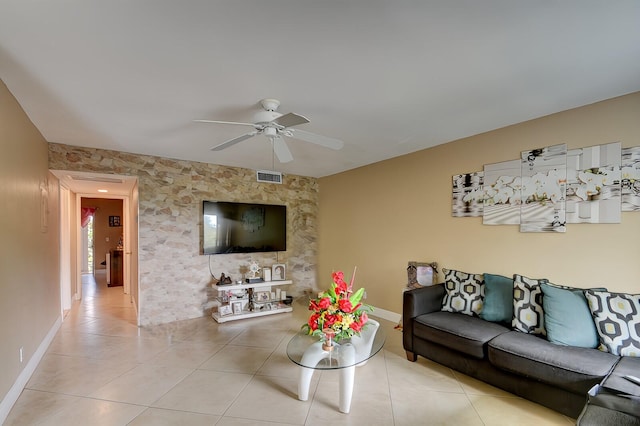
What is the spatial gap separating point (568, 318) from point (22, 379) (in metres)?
4.66

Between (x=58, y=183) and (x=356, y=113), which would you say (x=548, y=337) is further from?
(x=58, y=183)

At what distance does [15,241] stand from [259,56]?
8.39 feet

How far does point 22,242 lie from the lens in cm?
267

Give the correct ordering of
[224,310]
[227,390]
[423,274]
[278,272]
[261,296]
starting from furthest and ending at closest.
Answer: [278,272] < [261,296] < [224,310] < [423,274] < [227,390]

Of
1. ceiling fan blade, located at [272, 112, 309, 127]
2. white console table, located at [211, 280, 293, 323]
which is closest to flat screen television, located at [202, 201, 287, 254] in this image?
white console table, located at [211, 280, 293, 323]

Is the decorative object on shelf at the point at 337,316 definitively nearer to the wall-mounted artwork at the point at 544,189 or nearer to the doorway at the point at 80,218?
the wall-mounted artwork at the point at 544,189

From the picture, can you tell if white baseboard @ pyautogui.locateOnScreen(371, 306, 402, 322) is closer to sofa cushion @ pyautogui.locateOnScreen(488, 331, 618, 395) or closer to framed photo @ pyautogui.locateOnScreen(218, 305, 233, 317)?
sofa cushion @ pyautogui.locateOnScreen(488, 331, 618, 395)

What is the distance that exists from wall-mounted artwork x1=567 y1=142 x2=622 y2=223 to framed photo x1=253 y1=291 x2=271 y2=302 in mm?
4154

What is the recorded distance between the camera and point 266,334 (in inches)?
157

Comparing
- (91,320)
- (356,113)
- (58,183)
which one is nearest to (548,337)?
(356,113)

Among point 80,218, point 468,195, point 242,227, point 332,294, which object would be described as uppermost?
point 468,195

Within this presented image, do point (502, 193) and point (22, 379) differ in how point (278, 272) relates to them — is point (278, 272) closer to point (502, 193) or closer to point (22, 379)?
point (22, 379)

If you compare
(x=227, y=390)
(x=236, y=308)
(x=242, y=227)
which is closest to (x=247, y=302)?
(x=236, y=308)

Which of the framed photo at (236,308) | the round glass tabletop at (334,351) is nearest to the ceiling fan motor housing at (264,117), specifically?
the round glass tabletop at (334,351)
